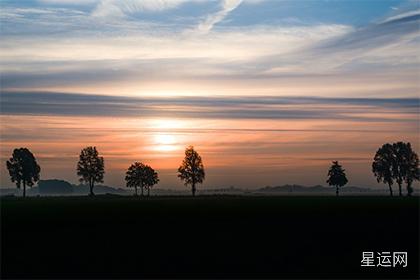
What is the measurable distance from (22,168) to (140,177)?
112 feet

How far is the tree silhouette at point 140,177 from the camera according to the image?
162 m

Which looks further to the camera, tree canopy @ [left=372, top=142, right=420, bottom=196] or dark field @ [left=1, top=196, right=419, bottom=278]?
tree canopy @ [left=372, top=142, right=420, bottom=196]

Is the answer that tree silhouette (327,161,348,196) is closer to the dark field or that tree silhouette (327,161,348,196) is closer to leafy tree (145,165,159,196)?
leafy tree (145,165,159,196)

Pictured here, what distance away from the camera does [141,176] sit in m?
163

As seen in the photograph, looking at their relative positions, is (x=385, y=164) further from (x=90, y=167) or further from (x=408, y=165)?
(x=90, y=167)

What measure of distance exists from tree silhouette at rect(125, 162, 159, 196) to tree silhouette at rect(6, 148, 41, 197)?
94.7 ft

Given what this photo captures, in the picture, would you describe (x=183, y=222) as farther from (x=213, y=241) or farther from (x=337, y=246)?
(x=337, y=246)

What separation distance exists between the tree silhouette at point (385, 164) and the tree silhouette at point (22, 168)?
77886mm

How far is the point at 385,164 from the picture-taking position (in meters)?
148

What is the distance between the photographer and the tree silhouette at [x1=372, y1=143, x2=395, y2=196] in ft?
481

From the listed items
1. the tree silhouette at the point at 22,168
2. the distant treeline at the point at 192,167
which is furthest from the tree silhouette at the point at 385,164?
the tree silhouette at the point at 22,168

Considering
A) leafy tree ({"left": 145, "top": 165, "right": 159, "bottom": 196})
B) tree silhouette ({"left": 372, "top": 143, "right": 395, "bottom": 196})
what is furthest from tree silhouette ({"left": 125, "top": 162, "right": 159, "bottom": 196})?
tree silhouette ({"left": 372, "top": 143, "right": 395, "bottom": 196})

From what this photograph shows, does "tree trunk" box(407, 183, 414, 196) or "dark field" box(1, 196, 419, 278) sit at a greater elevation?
"dark field" box(1, 196, 419, 278)

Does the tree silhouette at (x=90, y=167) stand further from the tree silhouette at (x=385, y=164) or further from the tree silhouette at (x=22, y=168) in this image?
the tree silhouette at (x=385, y=164)
